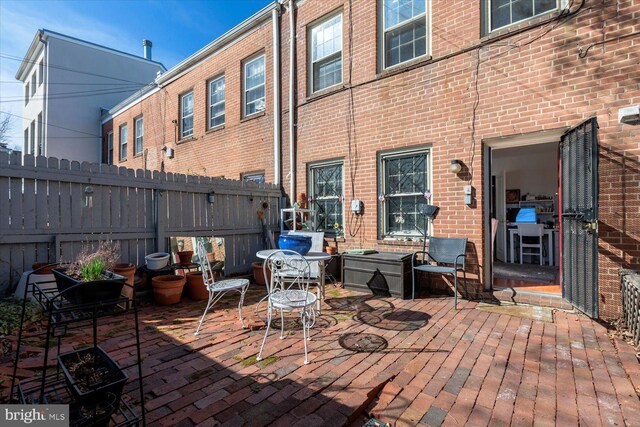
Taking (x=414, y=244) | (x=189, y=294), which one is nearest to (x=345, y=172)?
(x=414, y=244)

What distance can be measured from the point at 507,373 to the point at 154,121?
41.0 ft

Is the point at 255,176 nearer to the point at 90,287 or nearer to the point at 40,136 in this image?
the point at 90,287

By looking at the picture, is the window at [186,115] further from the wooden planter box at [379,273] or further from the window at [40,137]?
the window at [40,137]

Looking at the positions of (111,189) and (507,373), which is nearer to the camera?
(507,373)

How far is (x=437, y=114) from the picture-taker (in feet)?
Answer: 16.3

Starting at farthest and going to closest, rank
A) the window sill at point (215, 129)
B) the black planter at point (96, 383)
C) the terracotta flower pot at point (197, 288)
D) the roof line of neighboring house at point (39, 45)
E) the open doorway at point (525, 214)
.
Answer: the roof line of neighboring house at point (39, 45)
the window sill at point (215, 129)
the open doorway at point (525, 214)
the terracotta flower pot at point (197, 288)
the black planter at point (96, 383)

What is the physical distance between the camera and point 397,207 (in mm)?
5551

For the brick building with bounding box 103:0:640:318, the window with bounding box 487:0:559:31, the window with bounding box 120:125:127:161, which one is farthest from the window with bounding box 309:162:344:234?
the window with bounding box 120:125:127:161

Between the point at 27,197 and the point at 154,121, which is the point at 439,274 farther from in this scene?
the point at 154,121

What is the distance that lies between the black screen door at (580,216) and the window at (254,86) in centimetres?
646

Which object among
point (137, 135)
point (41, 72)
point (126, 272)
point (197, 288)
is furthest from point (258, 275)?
point (41, 72)

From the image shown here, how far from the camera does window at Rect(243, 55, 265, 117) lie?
7.88 metres

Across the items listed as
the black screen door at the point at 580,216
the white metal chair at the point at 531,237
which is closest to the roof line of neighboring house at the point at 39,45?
the black screen door at the point at 580,216

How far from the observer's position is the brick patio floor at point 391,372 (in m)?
2.02
